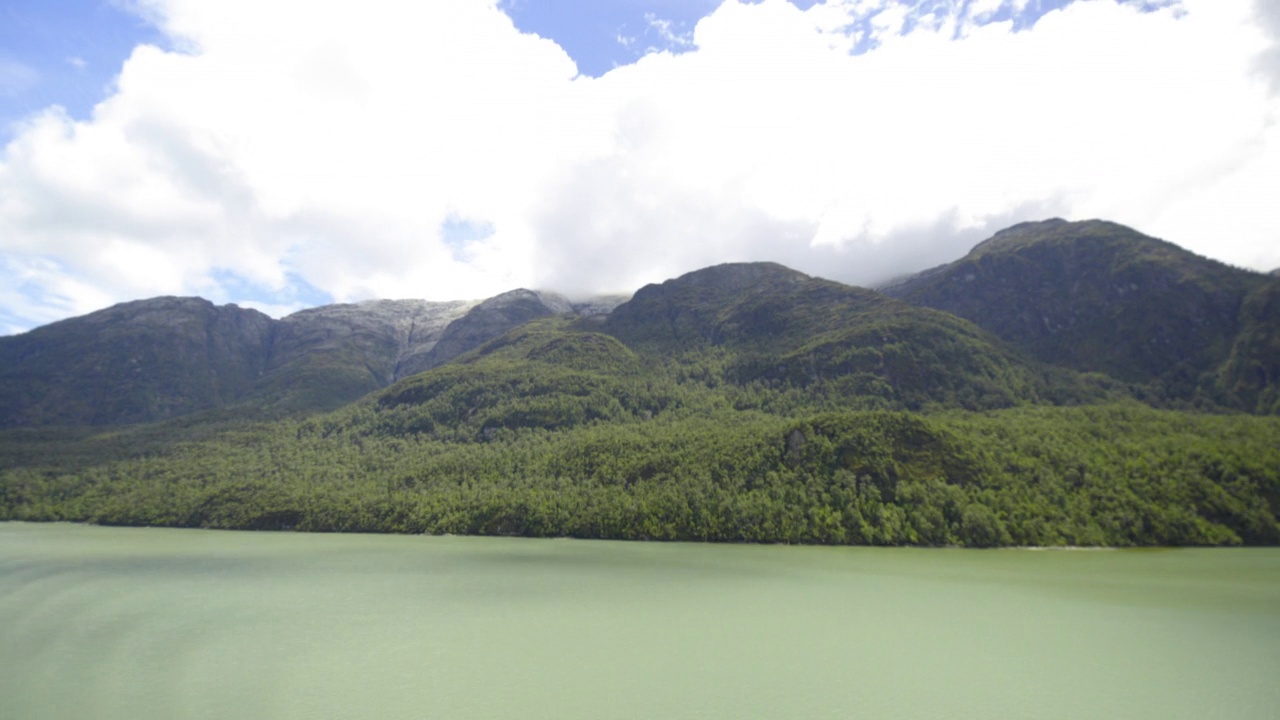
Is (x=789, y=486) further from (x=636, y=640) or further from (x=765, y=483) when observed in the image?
(x=636, y=640)

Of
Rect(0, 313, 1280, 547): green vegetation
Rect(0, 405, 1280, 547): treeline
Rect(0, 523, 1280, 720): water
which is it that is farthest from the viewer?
Rect(0, 313, 1280, 547): green vegetation

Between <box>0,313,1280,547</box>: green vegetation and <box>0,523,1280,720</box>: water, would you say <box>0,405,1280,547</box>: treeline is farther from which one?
<box>0,523,1280,720</box>: water

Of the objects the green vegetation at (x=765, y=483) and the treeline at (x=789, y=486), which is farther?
the green vegetation at (x=765, y=483)

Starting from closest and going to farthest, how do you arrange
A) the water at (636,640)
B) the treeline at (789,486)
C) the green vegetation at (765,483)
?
1. the water at (636,640)
2. the treeline at (789,486)
3. the green vegetation at (765,483)

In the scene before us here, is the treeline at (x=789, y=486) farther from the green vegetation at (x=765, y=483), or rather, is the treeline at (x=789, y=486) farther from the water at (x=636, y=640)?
the water at (x=636, y=640)

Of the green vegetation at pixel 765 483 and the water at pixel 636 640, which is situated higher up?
the green vegetation at pixel 765 483

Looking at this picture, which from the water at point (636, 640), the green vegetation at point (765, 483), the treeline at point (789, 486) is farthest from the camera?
the green vegetation at point (765, 483)

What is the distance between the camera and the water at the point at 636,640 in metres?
32.8

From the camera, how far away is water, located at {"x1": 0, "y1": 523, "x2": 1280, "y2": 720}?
3281 cm

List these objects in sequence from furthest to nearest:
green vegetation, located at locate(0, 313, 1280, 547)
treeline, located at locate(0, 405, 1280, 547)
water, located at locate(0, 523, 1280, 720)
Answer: green vegetation, located at locate(0, 313, 1280, 547) → treeline, located at locate(0, 405, 1280, 547) → water, located at locate(0, 523, 1280, 720)

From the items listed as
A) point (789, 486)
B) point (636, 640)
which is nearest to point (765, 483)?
point (789, 486)

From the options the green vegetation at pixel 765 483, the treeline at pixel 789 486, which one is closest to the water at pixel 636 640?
the treeline at pixel 789 486

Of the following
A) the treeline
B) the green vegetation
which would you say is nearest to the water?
the treeline

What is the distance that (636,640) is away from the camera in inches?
1756
